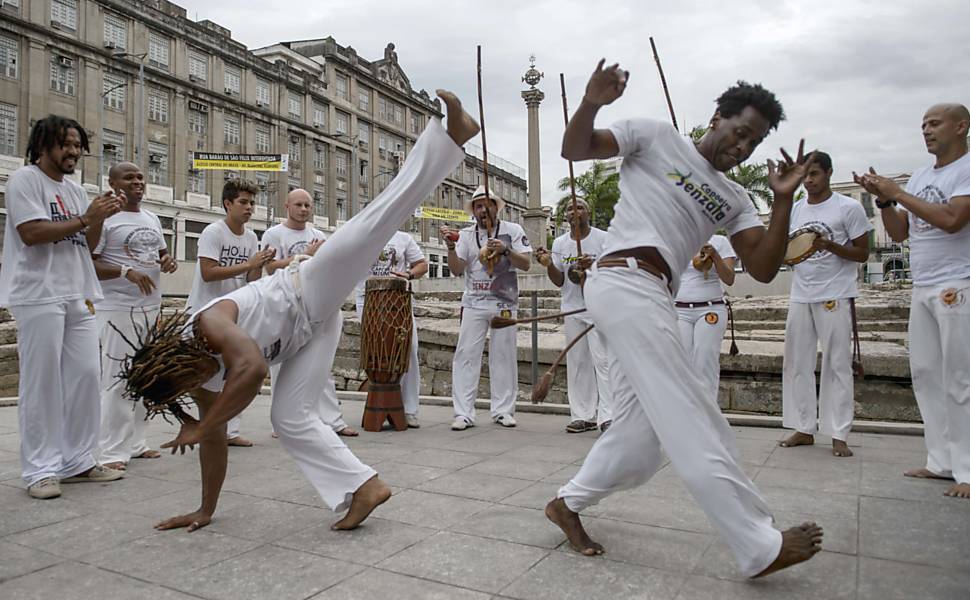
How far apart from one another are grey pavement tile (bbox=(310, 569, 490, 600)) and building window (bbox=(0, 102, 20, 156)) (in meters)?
35.1

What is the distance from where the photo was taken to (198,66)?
39.8 meters

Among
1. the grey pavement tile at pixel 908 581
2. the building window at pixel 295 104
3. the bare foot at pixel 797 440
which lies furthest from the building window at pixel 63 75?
the grey pavement tile at pixel 908 581

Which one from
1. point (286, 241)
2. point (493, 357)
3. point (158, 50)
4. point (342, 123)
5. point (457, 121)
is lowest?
point (493, 357)

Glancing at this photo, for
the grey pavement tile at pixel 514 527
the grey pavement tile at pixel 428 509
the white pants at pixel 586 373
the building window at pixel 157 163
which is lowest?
the grey pavement tile at pixel 428 509

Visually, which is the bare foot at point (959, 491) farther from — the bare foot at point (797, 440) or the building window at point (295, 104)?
the building window at point (295, 104)

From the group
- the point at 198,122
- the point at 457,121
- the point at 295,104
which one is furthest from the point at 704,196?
the point at 295,104

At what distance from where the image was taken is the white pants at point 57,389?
4.17 metres

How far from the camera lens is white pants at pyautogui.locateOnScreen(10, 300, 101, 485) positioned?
417 centimetres

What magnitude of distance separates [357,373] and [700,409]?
8.37 m

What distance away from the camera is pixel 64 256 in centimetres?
430

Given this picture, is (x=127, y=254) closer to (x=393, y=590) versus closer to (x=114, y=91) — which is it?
(x=393, y=590)

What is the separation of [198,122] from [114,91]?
208 inches

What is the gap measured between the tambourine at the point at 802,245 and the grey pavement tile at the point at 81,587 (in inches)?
171

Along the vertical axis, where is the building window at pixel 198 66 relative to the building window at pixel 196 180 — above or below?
above
